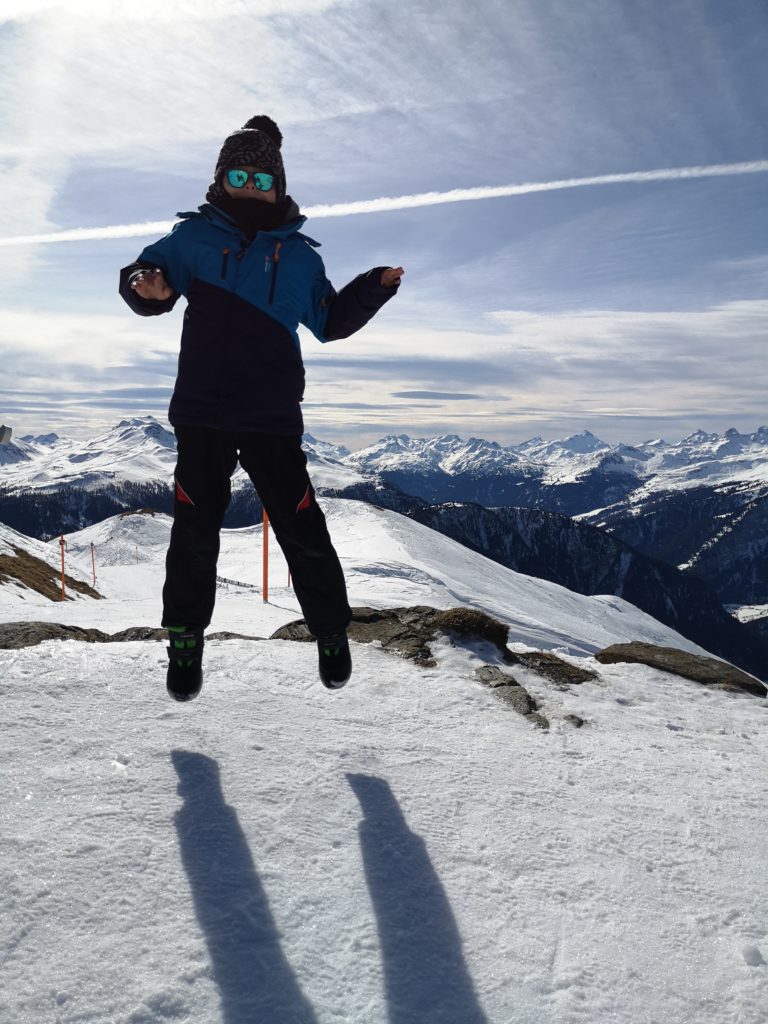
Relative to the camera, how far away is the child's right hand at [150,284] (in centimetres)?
380

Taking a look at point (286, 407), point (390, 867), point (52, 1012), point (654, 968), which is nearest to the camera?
point (52, 1012)

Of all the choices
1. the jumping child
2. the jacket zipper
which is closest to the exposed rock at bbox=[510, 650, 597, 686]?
the jumping child

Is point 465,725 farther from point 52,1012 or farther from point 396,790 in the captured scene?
point 52,1012

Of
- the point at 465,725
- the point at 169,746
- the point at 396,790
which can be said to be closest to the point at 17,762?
the point at 169,746

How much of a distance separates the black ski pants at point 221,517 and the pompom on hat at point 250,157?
68.4 inches

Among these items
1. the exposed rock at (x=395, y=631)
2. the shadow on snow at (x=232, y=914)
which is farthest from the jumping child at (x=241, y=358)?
the exposed rock at (x=395, y=631)

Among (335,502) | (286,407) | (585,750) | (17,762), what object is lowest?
(335,502)

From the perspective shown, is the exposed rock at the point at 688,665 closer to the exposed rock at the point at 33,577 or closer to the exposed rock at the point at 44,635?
the exposed rock at the point at 44,635

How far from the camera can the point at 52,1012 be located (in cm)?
189

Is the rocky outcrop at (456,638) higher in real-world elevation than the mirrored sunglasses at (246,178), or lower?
lower

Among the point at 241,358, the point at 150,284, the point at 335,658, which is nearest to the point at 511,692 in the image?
the point at 335,658

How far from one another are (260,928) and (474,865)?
993 millimetres

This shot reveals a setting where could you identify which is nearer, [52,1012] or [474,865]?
[52,1012]

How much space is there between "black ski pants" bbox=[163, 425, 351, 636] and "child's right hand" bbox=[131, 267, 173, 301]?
0.86 meters
